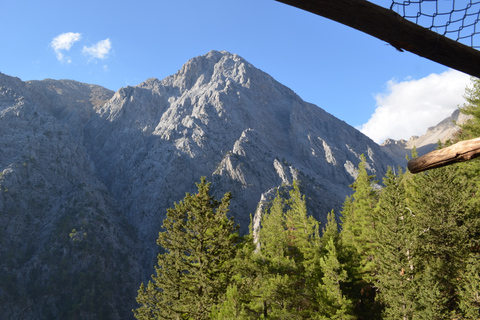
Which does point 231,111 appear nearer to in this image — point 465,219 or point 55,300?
point 55,300

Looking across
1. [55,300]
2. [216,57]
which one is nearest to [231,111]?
[216,57]

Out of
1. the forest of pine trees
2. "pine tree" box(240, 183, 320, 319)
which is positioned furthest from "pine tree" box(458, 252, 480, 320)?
"pine tree" box(240, 183, 320, 319)

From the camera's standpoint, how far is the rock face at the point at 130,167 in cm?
9061

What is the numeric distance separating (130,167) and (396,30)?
457ft

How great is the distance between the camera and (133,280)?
95.0 m

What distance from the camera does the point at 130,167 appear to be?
5162 inches

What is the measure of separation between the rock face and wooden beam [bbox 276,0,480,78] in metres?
96.2

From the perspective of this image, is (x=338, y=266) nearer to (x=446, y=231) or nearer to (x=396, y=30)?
(x=446, y=231)

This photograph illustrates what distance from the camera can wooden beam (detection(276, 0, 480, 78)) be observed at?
6.28 feet

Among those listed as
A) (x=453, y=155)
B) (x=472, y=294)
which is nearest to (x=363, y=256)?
(x=472, y=294)

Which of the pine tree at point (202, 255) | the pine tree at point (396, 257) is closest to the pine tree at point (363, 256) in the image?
the pine tree at point (396, 257)

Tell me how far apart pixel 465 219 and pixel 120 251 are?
104m

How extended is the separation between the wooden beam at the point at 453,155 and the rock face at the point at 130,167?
9603cm

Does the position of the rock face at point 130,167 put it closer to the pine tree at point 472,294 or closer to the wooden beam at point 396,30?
the pine tree at point 472,294
